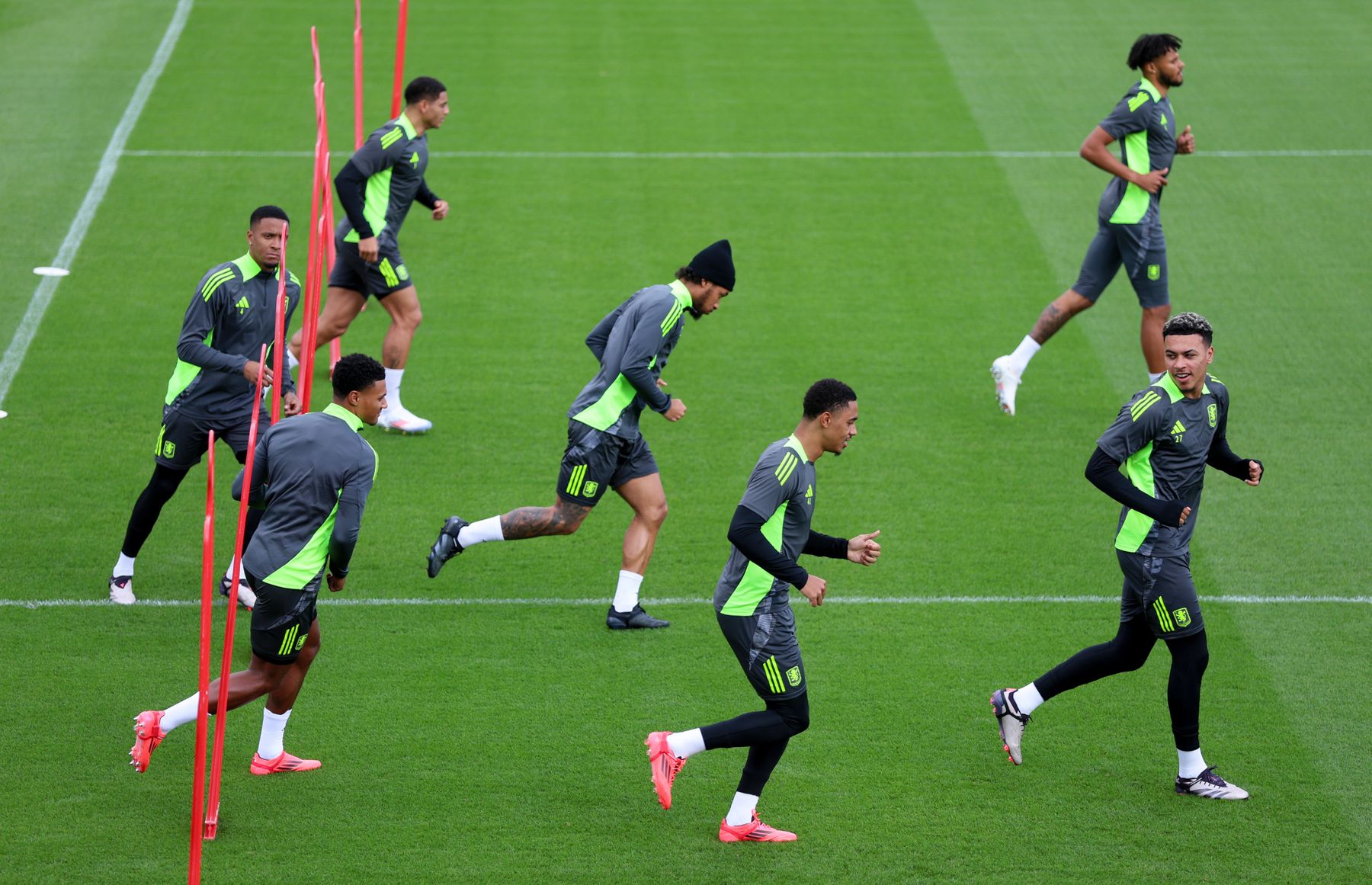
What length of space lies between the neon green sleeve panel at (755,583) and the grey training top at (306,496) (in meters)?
1.60

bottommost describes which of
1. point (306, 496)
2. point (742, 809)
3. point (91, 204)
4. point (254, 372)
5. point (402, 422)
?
point (91, 204)

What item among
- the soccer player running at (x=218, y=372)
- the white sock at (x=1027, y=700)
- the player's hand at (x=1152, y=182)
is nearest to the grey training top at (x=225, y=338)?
the soccer player running at (x=218, y=372)

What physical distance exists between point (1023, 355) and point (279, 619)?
6359mm

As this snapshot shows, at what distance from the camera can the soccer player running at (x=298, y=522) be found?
6297 mm

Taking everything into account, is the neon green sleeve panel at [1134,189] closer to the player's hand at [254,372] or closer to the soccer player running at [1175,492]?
the soccer player running at [1175,492]

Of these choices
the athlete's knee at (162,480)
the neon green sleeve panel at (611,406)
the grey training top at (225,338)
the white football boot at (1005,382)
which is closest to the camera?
the grey training top at (225,338)

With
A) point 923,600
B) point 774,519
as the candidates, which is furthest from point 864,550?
point 923,600

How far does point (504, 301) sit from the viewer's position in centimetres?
1272

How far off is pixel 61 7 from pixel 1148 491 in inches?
694

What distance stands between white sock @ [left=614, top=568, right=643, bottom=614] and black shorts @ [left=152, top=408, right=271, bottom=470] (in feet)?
6.83

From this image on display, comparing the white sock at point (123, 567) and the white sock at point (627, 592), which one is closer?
the white sock at point (627, 592)

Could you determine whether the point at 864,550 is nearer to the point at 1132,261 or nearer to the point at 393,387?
the point at 393,387

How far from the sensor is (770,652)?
6215mm

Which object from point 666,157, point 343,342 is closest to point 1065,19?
point 666,157
